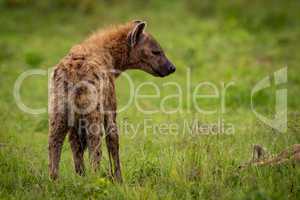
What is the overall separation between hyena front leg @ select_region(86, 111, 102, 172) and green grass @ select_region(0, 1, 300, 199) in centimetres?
20

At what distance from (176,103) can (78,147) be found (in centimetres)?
434

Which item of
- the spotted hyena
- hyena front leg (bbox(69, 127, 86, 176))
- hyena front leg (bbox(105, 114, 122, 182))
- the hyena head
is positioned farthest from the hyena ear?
hyena front leg (bbox(69, 127, 86, 176))

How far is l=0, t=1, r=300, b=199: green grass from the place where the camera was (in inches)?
227

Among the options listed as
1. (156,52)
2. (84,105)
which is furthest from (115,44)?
(84,105)

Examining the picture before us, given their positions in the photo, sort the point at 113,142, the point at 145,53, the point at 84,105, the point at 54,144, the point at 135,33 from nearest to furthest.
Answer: the point at 84,105, the point at 54,144, the point at 113,142, the point at 135,33, the point at 145,53

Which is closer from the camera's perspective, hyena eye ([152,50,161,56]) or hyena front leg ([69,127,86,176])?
hyena front leg ([69,127,86,176])

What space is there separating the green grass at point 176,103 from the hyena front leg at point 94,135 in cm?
20

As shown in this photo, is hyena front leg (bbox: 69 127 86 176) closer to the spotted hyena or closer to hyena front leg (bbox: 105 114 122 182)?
the spotted hyena

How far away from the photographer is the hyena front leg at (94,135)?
18.7 feet

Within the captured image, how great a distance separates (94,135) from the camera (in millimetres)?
5723

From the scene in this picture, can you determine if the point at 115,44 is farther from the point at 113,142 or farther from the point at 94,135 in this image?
the point at 94,135

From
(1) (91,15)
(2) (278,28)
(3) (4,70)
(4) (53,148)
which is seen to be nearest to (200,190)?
(4) (53,148)

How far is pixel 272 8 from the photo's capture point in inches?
605

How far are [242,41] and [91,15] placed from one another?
13.2 ft
